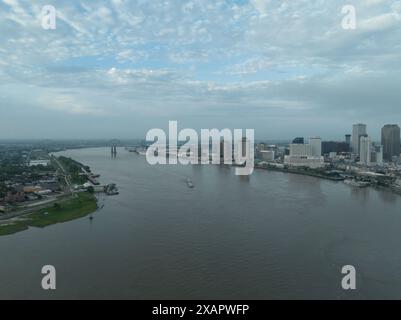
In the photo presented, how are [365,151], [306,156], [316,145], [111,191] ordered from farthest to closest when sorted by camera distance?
[316,145]
[306,156]
[365,151]
[111,191]

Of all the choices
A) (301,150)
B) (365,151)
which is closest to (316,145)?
(301,150)

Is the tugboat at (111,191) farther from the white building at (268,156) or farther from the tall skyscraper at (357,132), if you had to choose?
the tall skyscraper at (357,132)

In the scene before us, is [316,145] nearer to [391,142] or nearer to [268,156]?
[268,156]

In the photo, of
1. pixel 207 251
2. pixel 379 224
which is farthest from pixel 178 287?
pixel 379 224

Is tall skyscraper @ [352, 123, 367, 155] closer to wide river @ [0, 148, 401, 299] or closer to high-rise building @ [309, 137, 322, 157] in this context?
high-rise building @ [309, 137, 322, 157]

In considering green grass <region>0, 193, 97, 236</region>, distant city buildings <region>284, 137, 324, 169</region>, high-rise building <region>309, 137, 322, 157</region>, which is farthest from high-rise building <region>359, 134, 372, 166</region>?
green grass <region>0, 193, 97, 236</region>

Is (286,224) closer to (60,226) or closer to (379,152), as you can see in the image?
(60,226)
